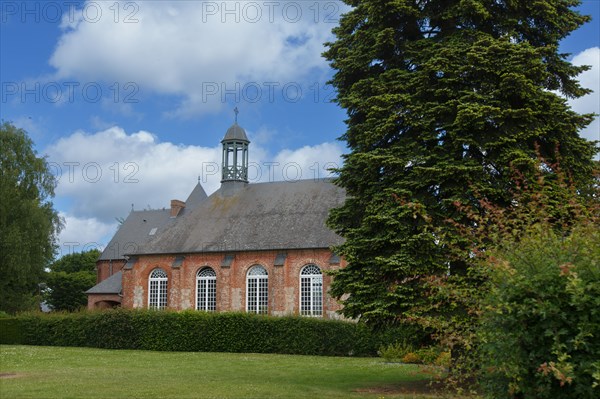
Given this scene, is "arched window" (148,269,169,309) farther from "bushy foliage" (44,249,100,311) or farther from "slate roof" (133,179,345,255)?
"bushy foliage" (44,249,100,311)

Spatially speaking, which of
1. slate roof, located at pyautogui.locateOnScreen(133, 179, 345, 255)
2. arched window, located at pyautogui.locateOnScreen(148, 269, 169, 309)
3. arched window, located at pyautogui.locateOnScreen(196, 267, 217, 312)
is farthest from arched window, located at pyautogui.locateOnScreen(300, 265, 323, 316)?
arched window, located at pyautogui.locateOnScreen(148, 269, 169, 309)

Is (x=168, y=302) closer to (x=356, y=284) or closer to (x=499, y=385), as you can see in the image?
(x=356, y=284)

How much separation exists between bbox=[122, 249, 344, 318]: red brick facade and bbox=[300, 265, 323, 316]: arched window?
0.28m

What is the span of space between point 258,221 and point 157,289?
8347mm

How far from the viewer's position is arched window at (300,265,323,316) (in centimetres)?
3519

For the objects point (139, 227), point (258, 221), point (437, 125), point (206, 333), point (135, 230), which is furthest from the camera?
point (139, 227)

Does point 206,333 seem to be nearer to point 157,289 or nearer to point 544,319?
point 157,289

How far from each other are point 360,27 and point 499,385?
1159cm

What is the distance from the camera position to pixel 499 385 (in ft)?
23.9

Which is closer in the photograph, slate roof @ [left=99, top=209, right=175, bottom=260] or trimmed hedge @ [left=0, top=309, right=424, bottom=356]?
trimmed hedge @ [left=0, top=309, right=424, bottom=356]

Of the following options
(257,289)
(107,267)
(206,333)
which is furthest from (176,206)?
(206,333)

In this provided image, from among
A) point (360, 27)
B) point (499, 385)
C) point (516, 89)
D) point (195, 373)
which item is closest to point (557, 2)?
point (516, 89)

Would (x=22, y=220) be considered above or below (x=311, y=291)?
above

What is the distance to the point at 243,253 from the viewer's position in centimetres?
3716
